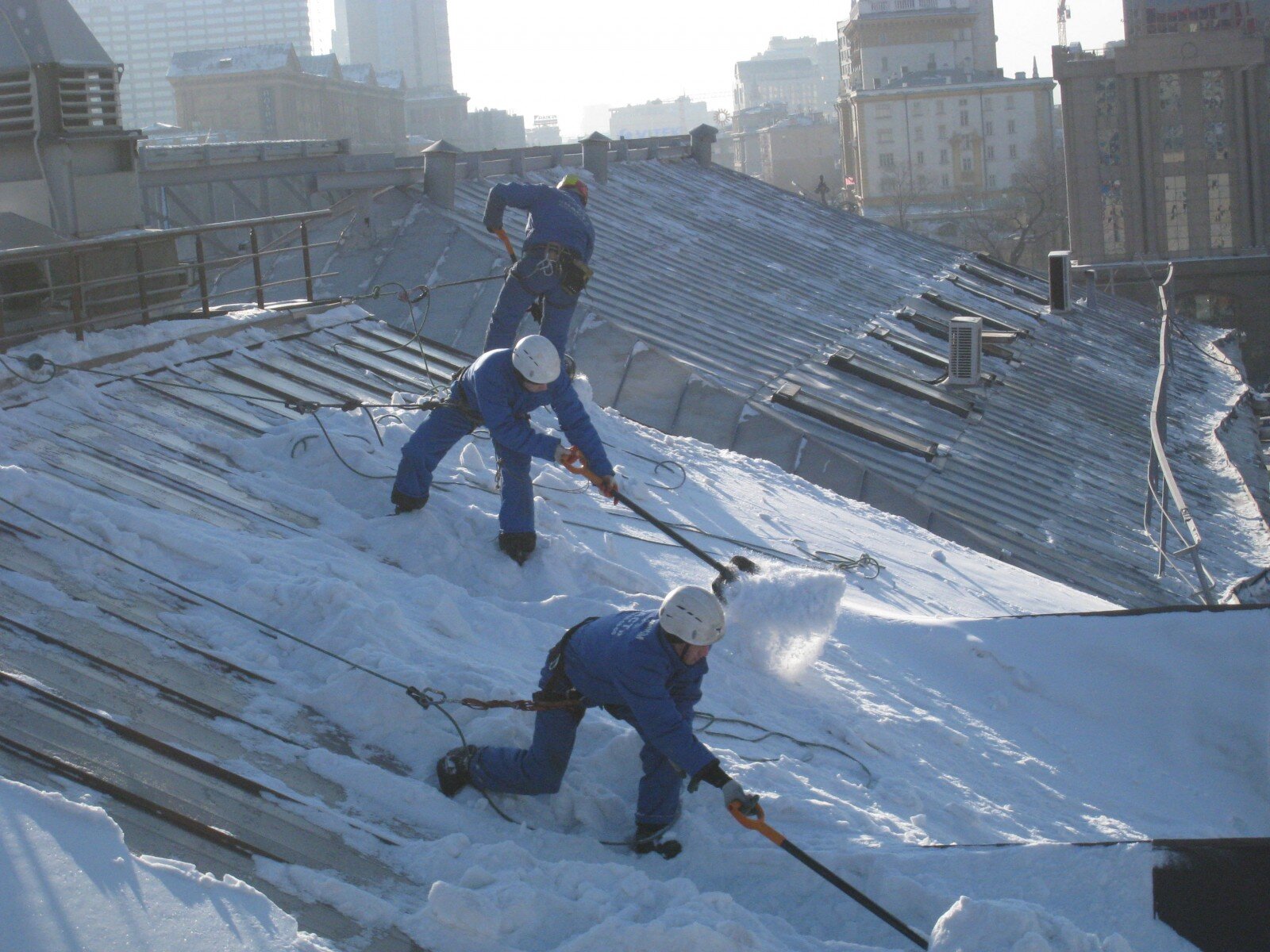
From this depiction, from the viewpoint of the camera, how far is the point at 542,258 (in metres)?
10.6

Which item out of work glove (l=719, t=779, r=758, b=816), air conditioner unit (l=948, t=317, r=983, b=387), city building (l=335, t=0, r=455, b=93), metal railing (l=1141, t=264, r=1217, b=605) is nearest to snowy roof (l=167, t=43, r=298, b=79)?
air conditioner unit (l=948, t=317, r=983, b=387)

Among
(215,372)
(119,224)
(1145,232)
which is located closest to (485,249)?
(119,224)

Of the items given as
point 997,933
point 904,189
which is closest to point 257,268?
point 997,933

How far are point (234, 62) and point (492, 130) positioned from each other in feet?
169

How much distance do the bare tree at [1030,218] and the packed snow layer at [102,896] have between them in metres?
64.0

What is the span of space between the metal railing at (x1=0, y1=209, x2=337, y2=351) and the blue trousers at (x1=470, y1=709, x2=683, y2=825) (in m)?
5.54

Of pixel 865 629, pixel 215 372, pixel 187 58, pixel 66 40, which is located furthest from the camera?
pixel 187 58

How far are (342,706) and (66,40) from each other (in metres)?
8.87

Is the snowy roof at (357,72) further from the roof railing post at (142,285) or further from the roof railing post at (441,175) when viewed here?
the roof railing post at (142,285)

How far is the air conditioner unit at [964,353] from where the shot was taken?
17.5 metres

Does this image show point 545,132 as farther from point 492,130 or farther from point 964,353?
point 964,353

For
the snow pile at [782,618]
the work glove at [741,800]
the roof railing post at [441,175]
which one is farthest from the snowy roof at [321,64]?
the work glove at [741,800]

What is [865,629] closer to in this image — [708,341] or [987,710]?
[987,710]

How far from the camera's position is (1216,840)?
5.28 meters
